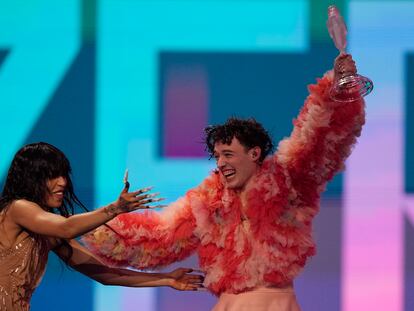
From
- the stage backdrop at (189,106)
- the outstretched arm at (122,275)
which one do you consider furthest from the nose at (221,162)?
the stage backdrop at (189,106)

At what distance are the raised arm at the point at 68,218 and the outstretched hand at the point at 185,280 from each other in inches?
20.0

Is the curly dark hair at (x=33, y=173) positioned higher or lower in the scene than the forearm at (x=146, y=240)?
higher

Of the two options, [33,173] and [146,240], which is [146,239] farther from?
[33,173]

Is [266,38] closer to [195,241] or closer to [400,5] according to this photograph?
[400,5]

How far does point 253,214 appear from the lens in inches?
101

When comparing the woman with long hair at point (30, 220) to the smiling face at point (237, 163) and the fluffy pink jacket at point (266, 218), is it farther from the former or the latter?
the smiling face at point (237, 163)

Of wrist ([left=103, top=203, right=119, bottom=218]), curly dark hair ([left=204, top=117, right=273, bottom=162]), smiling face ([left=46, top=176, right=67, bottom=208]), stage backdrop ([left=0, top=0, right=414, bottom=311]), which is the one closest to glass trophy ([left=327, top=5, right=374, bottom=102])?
curly dark hair ([left=204, top=117, right=273, bottom=162])

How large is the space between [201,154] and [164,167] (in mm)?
169

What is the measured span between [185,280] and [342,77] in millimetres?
854

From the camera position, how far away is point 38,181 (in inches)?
94.3

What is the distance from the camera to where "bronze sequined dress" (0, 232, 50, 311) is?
234 centimetres

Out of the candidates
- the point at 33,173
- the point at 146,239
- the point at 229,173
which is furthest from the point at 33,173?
the point at 229,173

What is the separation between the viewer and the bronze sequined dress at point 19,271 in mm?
2342

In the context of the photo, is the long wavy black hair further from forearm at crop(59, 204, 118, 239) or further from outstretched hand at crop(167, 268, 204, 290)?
outstretched hand at crop(167, 268, 204, 290)
